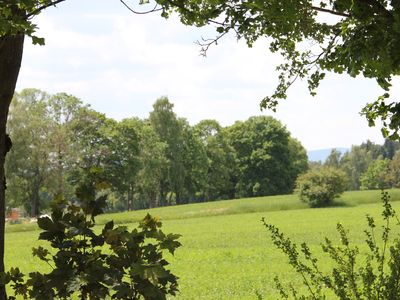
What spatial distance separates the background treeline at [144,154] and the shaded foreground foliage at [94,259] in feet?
117

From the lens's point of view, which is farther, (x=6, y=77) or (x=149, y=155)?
(x=149, y=155)

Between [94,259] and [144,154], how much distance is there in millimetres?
57012

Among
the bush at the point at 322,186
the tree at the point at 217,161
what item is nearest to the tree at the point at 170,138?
the tree at the point at 217,161

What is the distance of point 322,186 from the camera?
42.9 metres

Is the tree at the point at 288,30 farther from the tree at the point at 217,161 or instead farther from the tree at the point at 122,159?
the tree at the point at 217,161

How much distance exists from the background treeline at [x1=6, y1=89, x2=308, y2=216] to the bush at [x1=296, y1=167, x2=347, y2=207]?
18823mm

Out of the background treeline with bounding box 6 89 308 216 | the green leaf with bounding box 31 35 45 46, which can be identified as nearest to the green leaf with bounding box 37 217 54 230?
the green leaf with bounding box 31 35 45 46

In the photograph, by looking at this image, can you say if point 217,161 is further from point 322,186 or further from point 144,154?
point 322,186

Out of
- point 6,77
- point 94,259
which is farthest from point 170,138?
point 94,259

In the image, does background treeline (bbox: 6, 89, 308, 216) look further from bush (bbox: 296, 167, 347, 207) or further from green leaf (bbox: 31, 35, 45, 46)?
green leaf (bbox: 31, 35, 45, 46)

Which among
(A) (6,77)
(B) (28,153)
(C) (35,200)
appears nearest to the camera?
(A) (6,77)

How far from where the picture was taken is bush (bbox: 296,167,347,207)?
42638mm

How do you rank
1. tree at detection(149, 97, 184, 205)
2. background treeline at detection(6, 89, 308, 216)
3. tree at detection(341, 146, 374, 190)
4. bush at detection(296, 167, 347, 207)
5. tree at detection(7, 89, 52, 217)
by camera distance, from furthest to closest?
tree at detection(341, 146, 374, 190), tree at detection(149, 97, 184, 205), background treeline at detection(6, 89, 308, 216), tree at detection(7, 89, 52, 217), bush at detection(296, 167, 347, 207)

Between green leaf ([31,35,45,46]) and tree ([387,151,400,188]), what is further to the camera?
tree ([387,151,400,188])
